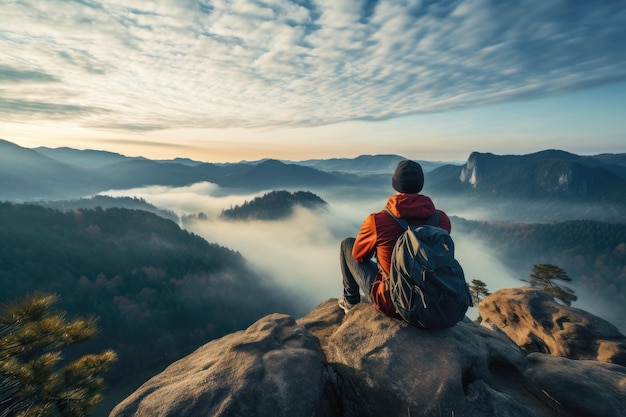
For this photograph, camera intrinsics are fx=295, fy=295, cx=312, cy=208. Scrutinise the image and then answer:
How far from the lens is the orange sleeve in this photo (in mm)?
7367

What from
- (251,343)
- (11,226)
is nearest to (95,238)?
(11,226)

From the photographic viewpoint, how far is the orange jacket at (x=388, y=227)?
7066 millimetres

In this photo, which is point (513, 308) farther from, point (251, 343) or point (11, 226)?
point (11, 226)

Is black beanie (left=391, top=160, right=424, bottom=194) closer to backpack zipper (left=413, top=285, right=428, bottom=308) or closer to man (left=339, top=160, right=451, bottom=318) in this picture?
man (left=339, top=160, right=451, bottom=318)

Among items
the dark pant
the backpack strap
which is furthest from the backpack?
the dark pant

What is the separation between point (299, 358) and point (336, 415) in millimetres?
1452

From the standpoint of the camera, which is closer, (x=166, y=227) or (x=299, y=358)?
(x=299, y=358)

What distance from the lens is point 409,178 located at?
7430mm

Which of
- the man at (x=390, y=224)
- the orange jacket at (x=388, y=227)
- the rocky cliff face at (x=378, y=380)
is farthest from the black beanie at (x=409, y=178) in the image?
the rocky cliff face at (x=378, y=380)

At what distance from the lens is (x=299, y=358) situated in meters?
7.23

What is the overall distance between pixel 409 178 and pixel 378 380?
472 cm

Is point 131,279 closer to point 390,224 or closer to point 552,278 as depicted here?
point 552,278

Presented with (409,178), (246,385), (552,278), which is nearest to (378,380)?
(246,385)

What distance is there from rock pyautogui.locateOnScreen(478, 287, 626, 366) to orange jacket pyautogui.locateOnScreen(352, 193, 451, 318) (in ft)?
35.9
